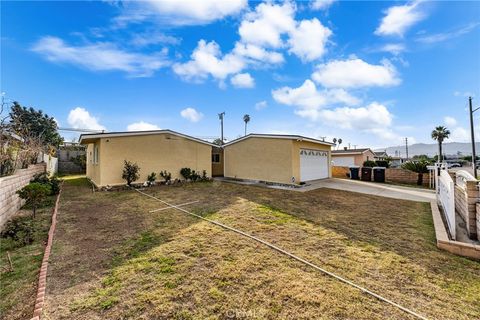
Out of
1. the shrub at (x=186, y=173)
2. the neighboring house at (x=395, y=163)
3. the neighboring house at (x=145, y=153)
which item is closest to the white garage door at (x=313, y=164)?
the neighboring house at (x=145, y=153)

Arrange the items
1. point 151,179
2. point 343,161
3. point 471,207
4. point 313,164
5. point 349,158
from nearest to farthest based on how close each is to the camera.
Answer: point 471,207 → point 151,179 → point 313,164 → point 349,158 → point 343,161

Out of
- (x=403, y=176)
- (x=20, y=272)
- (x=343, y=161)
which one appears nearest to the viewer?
(x=20, y=272)

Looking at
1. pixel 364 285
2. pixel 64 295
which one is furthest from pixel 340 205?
pixel 64 295

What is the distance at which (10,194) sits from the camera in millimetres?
6254

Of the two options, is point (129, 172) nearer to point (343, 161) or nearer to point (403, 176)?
point (403, 176)

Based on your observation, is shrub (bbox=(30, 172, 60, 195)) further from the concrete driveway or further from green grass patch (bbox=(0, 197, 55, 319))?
the concrete driveway

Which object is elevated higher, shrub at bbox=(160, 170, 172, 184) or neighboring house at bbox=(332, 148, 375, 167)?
neighboring house at bbox=(332, 148, 375, 167)

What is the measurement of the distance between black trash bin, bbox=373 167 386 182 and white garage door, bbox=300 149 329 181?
12.0 feet

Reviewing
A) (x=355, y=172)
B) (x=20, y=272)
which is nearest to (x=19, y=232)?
(x=20, y=272)

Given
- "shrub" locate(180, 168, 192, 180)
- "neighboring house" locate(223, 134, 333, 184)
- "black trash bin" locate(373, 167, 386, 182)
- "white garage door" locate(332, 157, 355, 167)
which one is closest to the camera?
"neighboring house" locate(223, 134, 333, 184)

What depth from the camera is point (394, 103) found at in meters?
17.9

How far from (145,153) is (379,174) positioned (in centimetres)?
1663

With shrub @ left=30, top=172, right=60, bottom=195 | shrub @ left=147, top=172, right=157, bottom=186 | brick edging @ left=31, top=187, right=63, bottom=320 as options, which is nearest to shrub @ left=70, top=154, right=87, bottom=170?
shrub @ left=30, top=172, right=60, bottom=195

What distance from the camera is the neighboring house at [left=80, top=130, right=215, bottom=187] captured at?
37.4 feet
